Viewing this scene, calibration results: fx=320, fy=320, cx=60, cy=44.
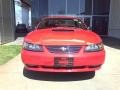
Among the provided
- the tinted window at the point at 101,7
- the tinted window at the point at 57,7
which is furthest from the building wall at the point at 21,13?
the tinted window at the point at 101,7

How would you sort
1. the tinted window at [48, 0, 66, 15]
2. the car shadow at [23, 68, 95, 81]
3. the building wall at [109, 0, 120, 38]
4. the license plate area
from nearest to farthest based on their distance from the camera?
the license plate area < the car shadow at [23, 68, 95, 81] < the building wall at [109, 0, 120, 38] < the tinted window at [48, 0, 66, 15]

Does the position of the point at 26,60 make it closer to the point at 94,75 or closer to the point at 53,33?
the point at 53,33

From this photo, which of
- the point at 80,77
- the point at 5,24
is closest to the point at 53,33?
the point at 80,77

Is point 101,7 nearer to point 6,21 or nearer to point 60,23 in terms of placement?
point 6,21

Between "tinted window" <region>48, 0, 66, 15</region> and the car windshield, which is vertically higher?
"tinted window" <region>48, 0, 66, 15</region>

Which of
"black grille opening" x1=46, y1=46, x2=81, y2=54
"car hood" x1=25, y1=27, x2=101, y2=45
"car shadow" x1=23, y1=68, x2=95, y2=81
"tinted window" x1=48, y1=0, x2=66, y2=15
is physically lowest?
"car shadow" x1=23, y1=68, x2=95, y2=81

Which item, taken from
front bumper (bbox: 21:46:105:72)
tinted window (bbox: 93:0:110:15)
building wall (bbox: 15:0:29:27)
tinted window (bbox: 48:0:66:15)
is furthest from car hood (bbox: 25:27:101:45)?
building wall (bbox: 15:0:29:27)

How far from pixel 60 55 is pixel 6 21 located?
40.3 ft

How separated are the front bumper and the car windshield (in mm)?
2199

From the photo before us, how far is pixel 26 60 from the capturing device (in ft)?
23.9

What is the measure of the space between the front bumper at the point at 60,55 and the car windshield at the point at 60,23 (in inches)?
86.6

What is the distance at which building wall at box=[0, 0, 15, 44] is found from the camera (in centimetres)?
1764

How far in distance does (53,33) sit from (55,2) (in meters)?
23.4

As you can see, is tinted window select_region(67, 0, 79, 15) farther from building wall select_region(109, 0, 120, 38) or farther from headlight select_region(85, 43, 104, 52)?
headlight select_region(85, 43, 104, 52)
